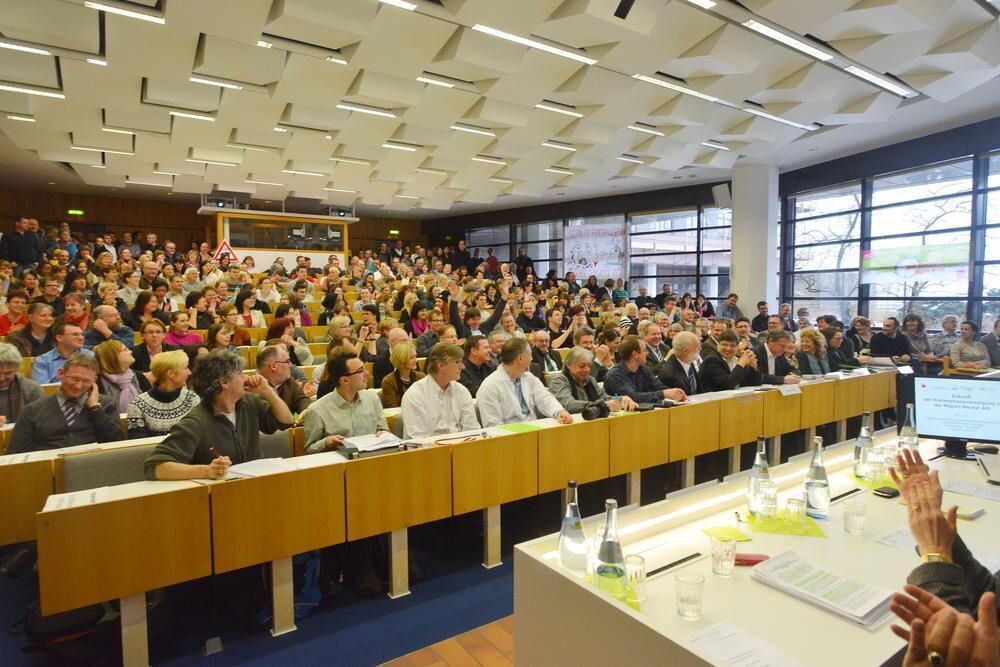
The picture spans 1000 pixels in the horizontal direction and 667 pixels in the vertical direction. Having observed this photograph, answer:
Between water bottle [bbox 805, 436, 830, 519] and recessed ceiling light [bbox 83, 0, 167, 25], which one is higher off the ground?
recessed ceiling light [bbox 83, 0, 167, 25]

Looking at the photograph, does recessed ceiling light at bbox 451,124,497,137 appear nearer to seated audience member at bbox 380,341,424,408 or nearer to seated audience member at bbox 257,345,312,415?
seated audience member at bbox 380,341,424,408

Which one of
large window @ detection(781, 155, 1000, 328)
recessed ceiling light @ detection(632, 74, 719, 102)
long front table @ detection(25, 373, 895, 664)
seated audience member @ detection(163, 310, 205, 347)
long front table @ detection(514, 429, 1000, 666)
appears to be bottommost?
long front table @ detection(25, 373, 895, 664)

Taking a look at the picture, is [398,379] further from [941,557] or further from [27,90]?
[27,90]

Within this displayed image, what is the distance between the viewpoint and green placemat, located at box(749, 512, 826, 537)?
5.54 feet

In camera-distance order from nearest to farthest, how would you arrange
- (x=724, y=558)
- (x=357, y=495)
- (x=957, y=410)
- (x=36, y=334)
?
(x=724, y=558) < (x=957, y=410) < (x=357, y=495) < (x=36, y=334)

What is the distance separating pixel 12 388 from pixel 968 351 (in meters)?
9.40

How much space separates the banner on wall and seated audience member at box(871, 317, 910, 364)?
23.4ft

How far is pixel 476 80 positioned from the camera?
6.21 meters

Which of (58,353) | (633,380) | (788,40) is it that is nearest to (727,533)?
(633,380)

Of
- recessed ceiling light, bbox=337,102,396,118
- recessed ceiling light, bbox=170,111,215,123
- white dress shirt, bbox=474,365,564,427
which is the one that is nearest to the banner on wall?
recessed ceiling light, bbox=337,102,396,118

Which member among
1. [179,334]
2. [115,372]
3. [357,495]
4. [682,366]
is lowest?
[357,495]

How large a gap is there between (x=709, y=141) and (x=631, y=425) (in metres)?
6.67

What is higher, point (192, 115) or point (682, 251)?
point (192, 115)

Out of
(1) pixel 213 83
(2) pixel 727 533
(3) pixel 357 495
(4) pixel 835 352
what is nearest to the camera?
(2) pixel 727 533
